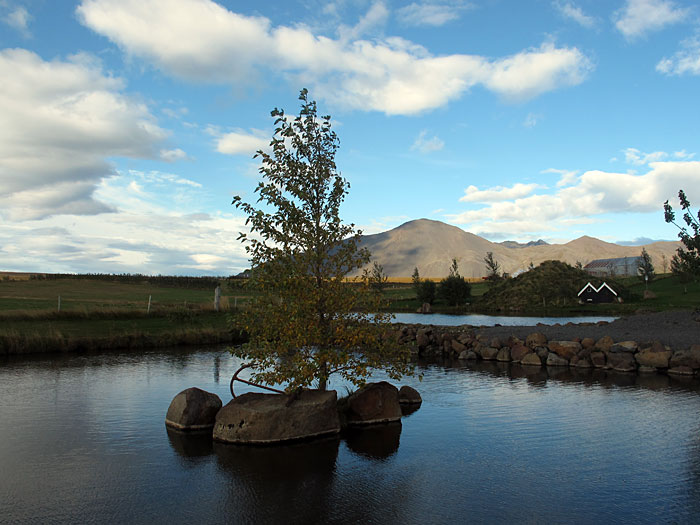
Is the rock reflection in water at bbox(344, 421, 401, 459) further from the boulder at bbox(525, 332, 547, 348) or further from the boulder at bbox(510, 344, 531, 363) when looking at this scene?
the boulder at bbox(525, 332, 547, 348)

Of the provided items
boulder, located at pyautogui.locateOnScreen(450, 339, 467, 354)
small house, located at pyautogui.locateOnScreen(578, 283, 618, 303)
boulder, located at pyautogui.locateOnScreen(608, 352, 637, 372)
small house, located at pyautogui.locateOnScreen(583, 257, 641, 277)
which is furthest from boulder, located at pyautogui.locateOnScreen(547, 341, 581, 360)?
small house, located at pyautogui.locateOnScreen(583, 257, 641, 277)

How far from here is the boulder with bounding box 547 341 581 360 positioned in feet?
95.5

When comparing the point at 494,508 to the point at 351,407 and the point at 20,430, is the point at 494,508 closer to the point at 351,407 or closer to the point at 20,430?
the point at 351,407

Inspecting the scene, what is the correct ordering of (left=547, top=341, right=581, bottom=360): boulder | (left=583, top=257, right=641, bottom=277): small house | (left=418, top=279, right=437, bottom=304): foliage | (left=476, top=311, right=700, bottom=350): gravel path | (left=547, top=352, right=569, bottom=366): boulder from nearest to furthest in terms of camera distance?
(left=547, top=352, right=569, bottom=366): boulder → (left=547, top=341, right=581, bottom=360): boulder → (left=476, top=311, right=700, bottom=350): gravel path → (left=418, top=279, right=437, bottom=304): foliage → (left=583, top=257, right=641, bottom=277): small house

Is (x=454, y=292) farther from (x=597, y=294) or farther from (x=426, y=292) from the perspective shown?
(x=597, y=294)

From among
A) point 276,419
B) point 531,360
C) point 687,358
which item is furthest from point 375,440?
point 687,358

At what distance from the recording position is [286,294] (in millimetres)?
15992

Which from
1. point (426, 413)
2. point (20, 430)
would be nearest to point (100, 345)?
point (20, 430)

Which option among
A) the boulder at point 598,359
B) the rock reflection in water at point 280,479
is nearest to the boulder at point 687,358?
the boulder at point 598,359

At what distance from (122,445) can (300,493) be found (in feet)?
A: 20.2

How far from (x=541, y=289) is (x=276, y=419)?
88665mm

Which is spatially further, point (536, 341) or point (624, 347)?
point (536, 341)

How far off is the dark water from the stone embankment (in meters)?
5.14

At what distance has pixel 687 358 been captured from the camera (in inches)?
993
